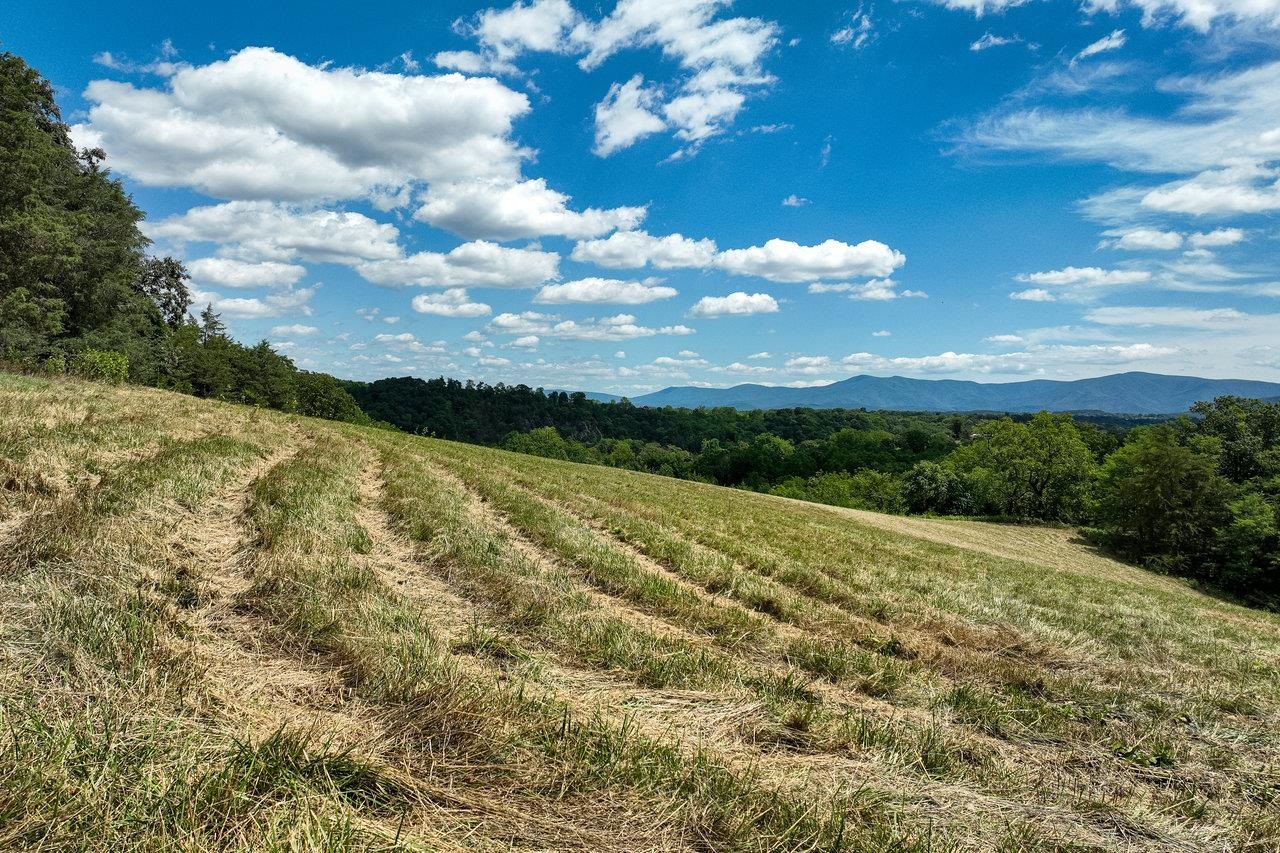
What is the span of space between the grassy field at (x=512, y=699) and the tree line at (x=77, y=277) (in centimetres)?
2655

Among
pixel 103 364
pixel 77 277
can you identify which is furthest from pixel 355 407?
pixel 103 364

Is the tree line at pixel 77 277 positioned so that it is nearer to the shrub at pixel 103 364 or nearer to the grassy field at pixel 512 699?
the shrub at pixel 103 364

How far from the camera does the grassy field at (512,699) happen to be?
9.65ft

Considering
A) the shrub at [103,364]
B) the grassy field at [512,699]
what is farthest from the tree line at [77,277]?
the grassy field at [512,699]

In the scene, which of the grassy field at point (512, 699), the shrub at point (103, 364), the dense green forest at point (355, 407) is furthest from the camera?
the dense green forest at point (355, 407)

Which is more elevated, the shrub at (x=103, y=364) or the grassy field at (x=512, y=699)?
the shrub at (x=103, y=364)

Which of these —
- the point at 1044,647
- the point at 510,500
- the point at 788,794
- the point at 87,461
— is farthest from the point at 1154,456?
the point at 87,461

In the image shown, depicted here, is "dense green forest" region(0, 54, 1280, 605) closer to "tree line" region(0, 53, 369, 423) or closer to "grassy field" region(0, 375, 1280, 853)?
"tree line" region(0, 53, 369, 423)

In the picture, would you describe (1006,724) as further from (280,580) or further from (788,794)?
(280,580)

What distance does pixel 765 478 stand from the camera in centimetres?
11806

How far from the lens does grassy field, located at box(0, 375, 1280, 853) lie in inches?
116

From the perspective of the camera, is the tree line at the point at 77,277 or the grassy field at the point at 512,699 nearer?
the grassy field at the point at 512,699

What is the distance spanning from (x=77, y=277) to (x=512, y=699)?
54.0 meters

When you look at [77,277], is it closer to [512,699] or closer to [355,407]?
[512,699]
